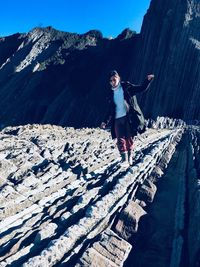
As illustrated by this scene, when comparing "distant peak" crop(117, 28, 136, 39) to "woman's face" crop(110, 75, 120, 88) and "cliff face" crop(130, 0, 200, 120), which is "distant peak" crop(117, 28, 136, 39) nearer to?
"cliff face" crop(130, 0, 200, 120)

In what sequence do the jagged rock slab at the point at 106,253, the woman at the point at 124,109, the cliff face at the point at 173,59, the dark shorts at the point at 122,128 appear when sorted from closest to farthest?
the jagged rock slab at the point at 106,253
the woman at the point at 124,109
the dark shorts at the point at 122,128
the cliff face at the point at 173,59

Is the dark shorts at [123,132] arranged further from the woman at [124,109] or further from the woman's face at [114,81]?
the woman's face at [114,81]

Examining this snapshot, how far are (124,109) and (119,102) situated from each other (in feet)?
0.40

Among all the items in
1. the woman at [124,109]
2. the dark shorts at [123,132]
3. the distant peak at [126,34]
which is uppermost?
the distant peak at [126,34]

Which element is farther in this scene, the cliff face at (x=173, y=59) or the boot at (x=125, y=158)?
the cliff face at (x=173, y=59)

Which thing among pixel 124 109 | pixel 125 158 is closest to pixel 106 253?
pixel 124 109

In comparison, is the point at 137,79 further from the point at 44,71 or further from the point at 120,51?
the point at 44,71

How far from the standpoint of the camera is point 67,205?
18.1ft

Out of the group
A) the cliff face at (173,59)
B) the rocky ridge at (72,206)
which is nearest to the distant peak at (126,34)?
the cliff face at (173,59)

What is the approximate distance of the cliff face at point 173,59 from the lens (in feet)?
130

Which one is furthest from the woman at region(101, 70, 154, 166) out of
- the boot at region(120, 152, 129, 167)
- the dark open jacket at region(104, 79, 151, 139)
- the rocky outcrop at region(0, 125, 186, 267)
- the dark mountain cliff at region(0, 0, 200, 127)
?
the dark mountain cliff at region(0, 0, 200, 127)

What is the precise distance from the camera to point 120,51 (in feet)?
164

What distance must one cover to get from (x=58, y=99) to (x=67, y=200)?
41629mm

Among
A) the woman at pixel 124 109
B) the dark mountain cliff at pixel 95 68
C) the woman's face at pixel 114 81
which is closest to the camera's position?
the woman's face at pixel 114 81
